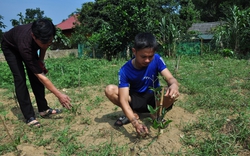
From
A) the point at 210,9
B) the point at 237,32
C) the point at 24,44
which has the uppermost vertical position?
the point at 210,9

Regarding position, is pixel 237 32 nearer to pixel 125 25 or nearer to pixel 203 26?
pixel 125 25

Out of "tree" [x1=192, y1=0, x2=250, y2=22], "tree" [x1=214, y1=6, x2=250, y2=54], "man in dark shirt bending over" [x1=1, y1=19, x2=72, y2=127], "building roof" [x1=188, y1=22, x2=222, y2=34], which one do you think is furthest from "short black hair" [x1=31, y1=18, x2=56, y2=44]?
"tree" [x1=192, y1=0, x2=250, y2=22]

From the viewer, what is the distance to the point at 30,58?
234 centimetres

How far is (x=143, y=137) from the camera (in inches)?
80.1

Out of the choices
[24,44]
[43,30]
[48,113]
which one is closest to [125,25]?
[48,113]

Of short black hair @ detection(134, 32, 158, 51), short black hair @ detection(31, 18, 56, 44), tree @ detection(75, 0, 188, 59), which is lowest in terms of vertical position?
short black hair @ detection(134, 32, 158, 51)

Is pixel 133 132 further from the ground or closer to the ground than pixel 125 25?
closer to the ground

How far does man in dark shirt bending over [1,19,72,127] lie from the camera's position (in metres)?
2.22

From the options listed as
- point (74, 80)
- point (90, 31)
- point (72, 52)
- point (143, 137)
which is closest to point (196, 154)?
point (143, 137)

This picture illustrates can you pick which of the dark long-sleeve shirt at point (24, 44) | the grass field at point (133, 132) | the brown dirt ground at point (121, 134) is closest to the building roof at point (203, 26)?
the grass field at point (133, 132)

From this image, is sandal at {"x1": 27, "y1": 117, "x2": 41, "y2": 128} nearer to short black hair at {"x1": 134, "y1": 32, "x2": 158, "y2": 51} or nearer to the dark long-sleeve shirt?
the dark long-sleeve shirt

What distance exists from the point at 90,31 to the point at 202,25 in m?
9.48

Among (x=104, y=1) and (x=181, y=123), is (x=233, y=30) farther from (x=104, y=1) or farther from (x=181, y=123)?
(x=104, y=1)

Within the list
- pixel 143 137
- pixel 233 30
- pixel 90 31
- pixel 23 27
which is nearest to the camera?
pixel 143 137
